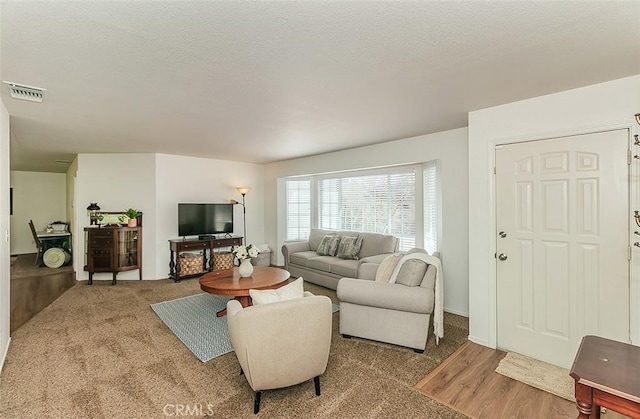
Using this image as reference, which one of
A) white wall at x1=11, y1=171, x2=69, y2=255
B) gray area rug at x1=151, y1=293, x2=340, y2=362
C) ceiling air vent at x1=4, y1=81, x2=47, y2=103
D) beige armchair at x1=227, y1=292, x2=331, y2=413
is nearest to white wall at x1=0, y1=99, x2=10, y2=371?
ceiling air vent at x1=4, y1=81, x2=47, y2=103

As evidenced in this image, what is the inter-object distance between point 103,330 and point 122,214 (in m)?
2.74

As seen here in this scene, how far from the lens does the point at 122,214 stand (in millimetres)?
5348

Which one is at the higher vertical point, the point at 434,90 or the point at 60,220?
the point at 434,90

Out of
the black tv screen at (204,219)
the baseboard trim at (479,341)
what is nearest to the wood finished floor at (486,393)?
the baseboard trim at (479,341)

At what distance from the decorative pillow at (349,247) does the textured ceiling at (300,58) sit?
2214 mm

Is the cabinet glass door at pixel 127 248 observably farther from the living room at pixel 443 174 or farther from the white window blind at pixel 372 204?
the white window blind at pixel 372 204

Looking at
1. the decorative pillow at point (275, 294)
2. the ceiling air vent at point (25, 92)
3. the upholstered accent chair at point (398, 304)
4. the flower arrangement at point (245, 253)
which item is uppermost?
the ceiling air vent at point (25, 92)

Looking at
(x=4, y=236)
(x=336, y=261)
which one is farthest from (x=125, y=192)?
(x=336, y=261)

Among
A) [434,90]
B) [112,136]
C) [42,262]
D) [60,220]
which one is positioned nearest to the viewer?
[434,90]

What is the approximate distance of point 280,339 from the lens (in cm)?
193

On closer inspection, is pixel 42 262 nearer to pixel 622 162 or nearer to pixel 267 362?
pixel 267 362

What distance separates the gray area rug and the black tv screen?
160 centimetres

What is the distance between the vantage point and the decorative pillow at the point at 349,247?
15.9ft

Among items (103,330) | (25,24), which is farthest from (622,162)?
(103,330)
